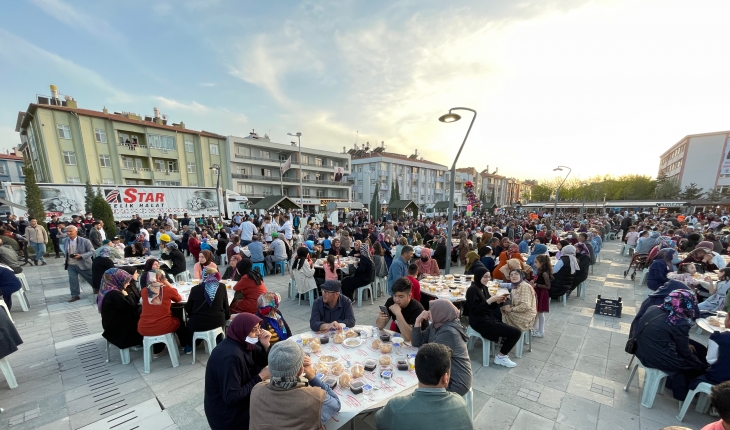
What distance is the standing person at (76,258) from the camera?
6.86m

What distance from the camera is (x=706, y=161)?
153 feet

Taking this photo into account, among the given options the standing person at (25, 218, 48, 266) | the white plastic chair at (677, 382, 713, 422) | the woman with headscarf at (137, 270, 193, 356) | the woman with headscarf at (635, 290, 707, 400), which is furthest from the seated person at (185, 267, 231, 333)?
the standing person at (25, 218, 48, 266)

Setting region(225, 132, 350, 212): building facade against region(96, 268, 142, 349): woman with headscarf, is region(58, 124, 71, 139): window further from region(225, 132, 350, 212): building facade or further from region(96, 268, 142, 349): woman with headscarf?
region(96, 268, 142, 349): woman with headscarf

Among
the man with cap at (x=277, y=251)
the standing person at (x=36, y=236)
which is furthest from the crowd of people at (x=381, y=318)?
the standing person at (x=36, y=236)

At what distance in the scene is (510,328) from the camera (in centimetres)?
417

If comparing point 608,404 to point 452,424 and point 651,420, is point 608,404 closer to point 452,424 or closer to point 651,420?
point 651,420

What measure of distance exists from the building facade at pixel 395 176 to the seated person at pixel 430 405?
3947 cm

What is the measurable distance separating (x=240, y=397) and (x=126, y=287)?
3991 millimetres

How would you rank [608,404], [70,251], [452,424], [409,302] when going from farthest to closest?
1. [70,251]
2. [409,302]
3. [608,404]
4. [452,424]

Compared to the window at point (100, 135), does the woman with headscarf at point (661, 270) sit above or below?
below

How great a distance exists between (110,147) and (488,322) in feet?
112

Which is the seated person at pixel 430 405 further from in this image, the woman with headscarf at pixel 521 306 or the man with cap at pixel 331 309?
the woman with headscarf at pixel 521 306

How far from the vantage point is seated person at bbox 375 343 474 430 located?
1749mm

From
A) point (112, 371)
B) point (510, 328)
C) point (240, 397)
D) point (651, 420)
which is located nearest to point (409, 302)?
point (510, 328)
